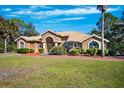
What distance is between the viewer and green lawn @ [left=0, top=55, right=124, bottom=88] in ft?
25.2

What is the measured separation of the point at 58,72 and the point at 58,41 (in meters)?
1.63

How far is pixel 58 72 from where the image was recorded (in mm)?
8977

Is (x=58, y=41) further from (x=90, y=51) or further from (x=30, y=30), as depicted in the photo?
(x=30, y=30)

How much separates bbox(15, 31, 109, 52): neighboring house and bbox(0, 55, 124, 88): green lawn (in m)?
0.44

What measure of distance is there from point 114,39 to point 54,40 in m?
1.97

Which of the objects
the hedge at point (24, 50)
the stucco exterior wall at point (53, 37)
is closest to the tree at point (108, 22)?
the stucco exterior wall at point (53, 37)

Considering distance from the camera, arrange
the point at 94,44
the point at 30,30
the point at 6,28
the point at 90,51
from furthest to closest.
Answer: the point at 94,44 < the point at 90,51 < the point at 6,28 < the point at 30,30

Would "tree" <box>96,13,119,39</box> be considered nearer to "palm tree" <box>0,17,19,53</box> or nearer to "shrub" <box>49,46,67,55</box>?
"shrub" <box>49,46,67,55</box>

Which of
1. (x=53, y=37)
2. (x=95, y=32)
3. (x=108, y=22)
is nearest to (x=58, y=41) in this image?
(x=53, y=37)

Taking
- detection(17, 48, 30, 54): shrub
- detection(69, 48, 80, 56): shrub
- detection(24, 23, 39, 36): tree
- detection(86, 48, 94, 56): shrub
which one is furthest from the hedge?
detection(86, 48, 94, 56): shrub

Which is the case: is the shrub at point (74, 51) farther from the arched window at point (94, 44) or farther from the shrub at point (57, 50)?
the arched window at point (94, 44)

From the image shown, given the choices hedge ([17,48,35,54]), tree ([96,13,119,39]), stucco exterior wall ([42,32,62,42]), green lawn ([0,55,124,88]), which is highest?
tree ([96,13,119,39])
